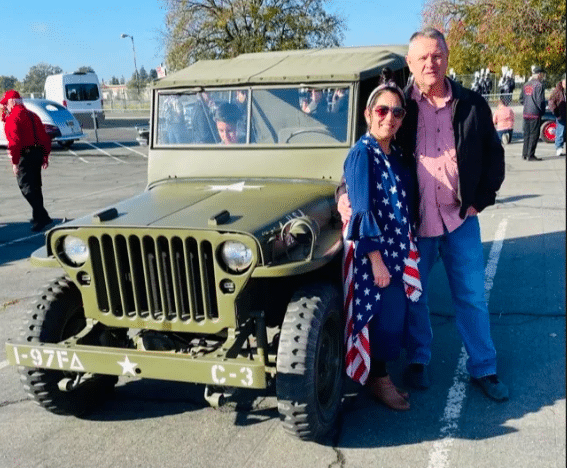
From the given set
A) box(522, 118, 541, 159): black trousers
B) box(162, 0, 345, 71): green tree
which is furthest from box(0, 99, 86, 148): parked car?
box(522, 118, 541, 159): black trousers

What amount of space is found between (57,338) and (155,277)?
31.8 inches

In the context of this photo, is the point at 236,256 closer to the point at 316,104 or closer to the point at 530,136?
the point at 316,104

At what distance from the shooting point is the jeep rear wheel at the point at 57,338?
12.2ft

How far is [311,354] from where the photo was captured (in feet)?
10.8

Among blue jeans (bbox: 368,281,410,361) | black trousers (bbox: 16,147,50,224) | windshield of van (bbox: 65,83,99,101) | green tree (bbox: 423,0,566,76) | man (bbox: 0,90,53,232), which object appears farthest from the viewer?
windshield of van (bbox: 65,83,99,101)

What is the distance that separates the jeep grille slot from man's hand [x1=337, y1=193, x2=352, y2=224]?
2.41 ft

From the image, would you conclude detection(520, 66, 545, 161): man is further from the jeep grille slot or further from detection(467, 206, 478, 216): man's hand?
the jeep grille slot

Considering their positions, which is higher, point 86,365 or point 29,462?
point 86,365

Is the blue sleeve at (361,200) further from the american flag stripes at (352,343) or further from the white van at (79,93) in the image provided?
the white van at (79,93)

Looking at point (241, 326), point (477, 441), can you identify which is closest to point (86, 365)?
point (241, 326)

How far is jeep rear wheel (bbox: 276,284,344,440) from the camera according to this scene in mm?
3273

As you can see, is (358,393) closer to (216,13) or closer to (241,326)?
(241,326)

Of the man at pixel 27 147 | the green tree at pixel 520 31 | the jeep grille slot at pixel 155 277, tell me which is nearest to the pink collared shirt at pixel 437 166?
the jeep grille slot at pixel 155 277

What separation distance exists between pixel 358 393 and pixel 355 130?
1.65 metres
